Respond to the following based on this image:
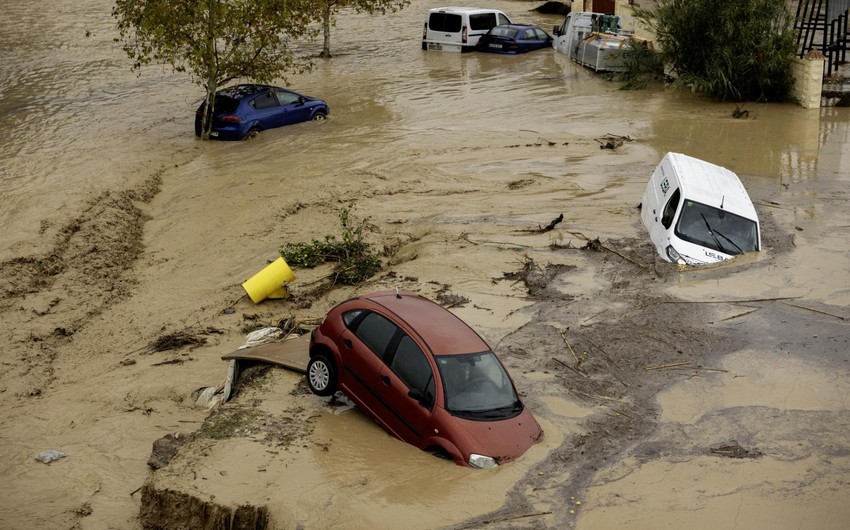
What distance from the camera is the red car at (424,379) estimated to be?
29.9 ft

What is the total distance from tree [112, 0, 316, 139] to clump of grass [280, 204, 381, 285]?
8.49 m

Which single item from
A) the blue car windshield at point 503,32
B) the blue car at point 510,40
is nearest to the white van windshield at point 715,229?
the blue car at point 510,40

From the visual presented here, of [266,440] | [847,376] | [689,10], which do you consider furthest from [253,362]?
[689,10]

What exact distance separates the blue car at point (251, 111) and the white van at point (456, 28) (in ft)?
36.7

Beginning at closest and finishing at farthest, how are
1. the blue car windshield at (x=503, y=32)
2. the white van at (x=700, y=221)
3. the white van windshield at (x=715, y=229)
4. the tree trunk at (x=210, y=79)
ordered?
1. the white van at (x=700, y=221)
2. the white van windshield at (x=715, y=229)
3. the tree trunk at (x=210, y=79)
4. the blue car windshield at (x=503, y=32)

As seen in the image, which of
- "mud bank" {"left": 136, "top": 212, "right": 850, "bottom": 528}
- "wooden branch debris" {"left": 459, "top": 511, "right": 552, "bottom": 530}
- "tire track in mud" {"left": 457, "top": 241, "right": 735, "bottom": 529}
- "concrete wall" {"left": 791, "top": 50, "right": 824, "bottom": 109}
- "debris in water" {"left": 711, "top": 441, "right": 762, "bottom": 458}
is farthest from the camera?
"concrete wall" {"left": 791, "top": 50, "right": 824, "bottom": 109}

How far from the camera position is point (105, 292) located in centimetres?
1507

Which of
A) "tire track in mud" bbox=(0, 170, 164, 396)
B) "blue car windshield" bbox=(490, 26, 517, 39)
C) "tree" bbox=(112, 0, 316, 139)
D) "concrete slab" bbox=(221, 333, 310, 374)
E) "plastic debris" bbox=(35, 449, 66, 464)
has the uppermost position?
"tree" bbox=(112, 0, 316, 139)

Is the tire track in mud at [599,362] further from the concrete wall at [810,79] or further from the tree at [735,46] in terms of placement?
the tree at [735,46]

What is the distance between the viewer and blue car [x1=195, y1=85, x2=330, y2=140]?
76.0 feet

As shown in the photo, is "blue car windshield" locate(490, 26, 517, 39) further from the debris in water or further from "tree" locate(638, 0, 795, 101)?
the debris in water

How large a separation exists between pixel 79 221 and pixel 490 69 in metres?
17.5

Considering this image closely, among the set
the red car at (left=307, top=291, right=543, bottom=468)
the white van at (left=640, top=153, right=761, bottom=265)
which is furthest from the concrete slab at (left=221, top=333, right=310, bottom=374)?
the white van at (left=640, top=153, right=761, bottom=265)

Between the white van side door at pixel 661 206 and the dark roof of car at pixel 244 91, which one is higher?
the dark roof of car at pixel 244 91
